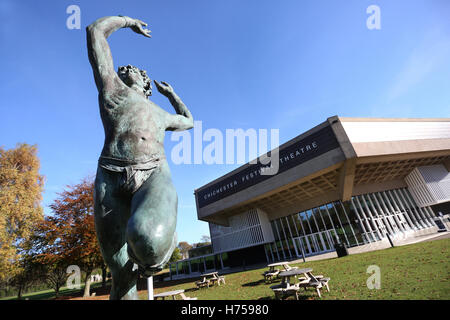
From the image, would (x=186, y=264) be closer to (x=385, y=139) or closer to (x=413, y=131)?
(x=385, y=139)

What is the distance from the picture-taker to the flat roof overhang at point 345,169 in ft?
65.7

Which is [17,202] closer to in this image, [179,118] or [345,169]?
[179,118]

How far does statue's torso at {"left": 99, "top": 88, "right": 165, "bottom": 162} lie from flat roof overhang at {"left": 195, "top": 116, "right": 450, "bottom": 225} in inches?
812

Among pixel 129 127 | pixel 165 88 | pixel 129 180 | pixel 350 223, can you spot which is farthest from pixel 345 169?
pixel 129 180

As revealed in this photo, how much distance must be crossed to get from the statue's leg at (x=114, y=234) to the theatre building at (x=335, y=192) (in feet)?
68.7

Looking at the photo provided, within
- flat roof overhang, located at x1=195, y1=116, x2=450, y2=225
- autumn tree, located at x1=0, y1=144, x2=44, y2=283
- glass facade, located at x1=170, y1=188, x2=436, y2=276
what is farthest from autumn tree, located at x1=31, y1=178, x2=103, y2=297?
glass facade, located at x1=170, y1=188, x2=436, y2=276

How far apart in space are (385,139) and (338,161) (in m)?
6.14

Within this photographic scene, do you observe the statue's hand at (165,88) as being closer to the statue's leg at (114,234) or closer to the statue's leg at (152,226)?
the statue's leg at (114,234)

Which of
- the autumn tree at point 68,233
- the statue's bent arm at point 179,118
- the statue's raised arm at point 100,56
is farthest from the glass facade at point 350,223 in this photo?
the statue's raised arm at point 100,56

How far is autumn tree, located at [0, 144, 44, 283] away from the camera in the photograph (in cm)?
1655

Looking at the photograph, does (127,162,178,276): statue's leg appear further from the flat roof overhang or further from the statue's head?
the flat roof overhang

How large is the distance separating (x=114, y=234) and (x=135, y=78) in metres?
1.45

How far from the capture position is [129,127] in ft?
5.36
